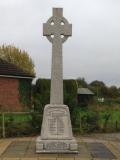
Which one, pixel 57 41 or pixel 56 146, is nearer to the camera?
pixel 56 146

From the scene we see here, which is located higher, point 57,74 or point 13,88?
point 13,88

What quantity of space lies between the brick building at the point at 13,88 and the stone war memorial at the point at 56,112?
22.8m

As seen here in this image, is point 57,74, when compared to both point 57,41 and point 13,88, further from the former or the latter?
point 13,88

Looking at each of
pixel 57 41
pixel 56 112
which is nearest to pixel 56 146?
pixel 56 112

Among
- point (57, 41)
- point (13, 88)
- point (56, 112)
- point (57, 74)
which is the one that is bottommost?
point (56, 112)

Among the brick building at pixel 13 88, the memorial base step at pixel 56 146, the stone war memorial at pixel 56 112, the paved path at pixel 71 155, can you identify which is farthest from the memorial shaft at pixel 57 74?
the brick building at pixel 13 88

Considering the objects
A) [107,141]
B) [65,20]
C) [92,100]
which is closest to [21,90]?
[92,100]

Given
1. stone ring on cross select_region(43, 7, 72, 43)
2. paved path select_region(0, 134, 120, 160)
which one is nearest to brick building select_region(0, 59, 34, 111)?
paved path select_region(0, 134, 120, 160)

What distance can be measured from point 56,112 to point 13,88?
24799 mm

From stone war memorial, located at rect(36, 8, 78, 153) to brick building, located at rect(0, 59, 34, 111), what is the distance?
22.8m

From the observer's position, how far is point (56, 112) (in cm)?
1447

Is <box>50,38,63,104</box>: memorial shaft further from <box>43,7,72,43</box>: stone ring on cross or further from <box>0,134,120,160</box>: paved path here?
<box>0,134,120,160</box>: paved path

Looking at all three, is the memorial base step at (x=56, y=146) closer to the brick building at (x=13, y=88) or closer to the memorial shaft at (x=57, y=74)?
the memorial shaft at (x=57, y=74)

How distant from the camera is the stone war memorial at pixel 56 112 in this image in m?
14.2
